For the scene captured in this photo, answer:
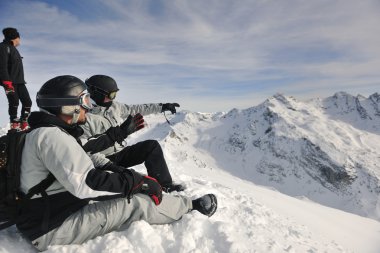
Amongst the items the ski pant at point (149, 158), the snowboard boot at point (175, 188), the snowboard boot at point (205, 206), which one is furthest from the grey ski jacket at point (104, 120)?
the snowboard boot at point (205, 206)

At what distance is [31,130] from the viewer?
13.3ft

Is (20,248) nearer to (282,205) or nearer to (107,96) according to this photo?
(107,96)

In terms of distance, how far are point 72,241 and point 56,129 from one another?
1704 mm

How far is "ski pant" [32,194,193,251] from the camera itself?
4461 millimetres

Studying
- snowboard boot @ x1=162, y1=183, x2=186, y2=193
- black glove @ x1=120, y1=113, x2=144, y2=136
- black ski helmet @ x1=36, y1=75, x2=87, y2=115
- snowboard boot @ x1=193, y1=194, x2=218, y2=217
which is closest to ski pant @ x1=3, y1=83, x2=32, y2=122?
black glove @ x1=120, y1=113, x2=144, y2=136

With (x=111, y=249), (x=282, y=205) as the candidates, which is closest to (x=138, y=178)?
(x=111, y=249)

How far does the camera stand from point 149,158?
6449 millimetres

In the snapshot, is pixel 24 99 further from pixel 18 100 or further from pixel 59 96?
pixel 59 96

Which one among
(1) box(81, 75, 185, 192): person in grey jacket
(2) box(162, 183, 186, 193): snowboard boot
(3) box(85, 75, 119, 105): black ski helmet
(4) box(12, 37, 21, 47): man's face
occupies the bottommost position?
(2) box(162, 183, 186, 193): snowboard boot

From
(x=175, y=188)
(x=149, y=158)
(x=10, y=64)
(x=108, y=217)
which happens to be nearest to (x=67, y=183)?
(x=108, y=217)

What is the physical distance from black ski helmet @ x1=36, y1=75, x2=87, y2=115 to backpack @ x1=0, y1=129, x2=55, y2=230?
44cm

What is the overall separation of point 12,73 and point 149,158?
5.45 meters

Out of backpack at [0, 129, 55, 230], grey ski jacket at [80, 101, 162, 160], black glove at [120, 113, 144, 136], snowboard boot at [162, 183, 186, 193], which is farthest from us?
snowboard boot at [162, 183, 186, 193]

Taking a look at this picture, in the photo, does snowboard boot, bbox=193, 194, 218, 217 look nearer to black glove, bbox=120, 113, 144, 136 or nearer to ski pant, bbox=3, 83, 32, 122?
black glove, bbox=120, 113, 144, 136
